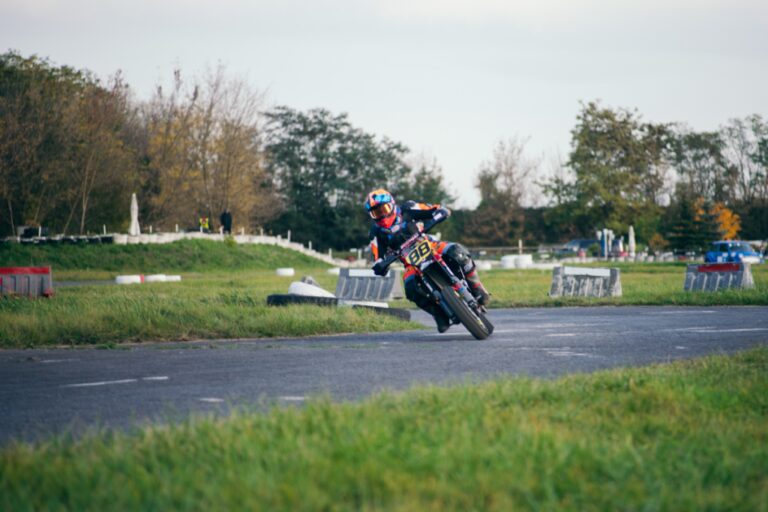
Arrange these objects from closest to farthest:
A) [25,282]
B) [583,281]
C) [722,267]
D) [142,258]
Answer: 1. [25,282]
2. [583,281]
3. [722,267]
4. [142,258]

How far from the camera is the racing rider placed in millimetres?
13227

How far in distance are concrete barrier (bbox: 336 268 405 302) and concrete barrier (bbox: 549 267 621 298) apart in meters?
3.72

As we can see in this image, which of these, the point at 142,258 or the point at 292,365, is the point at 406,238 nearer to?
the point at 292,365

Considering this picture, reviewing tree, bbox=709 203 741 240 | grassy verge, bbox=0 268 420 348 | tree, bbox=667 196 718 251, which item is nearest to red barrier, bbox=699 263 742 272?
grassy verge, bbox=0 268 420 348

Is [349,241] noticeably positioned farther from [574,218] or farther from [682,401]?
[682,401]

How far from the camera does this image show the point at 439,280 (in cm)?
1305

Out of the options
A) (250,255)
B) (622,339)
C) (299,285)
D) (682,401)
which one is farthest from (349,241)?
(682,401)

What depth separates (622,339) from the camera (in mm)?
12977

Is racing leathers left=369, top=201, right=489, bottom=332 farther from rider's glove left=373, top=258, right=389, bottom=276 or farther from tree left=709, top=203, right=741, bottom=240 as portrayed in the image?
tree left=709, top=203, right=741, bottom=240

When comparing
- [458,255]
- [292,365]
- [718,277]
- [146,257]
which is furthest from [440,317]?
[146,257]

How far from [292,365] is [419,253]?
3.01 m

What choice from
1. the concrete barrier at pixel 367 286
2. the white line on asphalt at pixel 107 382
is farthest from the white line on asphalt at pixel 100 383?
the concrete barrier at pixel 367 286

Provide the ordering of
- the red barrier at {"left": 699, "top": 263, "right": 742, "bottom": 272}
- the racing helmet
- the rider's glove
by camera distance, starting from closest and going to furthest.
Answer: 1. the racing helmet
2. the rider's glove
3. the red barrier at {"left": 699, "top": 263, "right": 742, "bottom": 272}

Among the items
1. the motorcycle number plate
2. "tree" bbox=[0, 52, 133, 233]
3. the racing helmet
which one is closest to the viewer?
the motorcycle number plate
